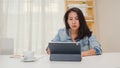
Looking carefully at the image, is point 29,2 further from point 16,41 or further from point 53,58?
point 53,58

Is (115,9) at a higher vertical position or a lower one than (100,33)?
higher

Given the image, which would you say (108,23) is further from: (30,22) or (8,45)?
(8,45)

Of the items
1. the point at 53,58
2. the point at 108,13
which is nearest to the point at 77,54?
the point at 53,58

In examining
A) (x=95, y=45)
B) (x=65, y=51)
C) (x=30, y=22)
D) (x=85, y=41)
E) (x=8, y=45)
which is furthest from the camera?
(x=30, y=22)

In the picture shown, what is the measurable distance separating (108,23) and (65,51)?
212cm

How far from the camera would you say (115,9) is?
3.63 meters

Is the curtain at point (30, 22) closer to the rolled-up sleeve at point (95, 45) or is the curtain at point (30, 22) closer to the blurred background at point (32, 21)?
the blurred background at point (32, 21)

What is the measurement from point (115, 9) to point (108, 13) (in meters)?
0.14

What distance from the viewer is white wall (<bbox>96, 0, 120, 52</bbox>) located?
363 cm

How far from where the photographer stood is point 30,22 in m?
3.55

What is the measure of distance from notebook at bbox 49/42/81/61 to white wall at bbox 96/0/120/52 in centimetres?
202

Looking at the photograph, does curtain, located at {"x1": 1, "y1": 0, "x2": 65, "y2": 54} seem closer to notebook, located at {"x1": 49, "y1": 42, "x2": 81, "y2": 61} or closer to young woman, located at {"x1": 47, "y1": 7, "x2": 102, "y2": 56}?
young woman, located at {"x1": 47, "y1": 7, "x2": 102, "y2": 56}

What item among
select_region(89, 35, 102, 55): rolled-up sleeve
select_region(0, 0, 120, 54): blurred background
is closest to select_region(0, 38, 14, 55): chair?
select_region(0, 0, 120, 54): blurred background

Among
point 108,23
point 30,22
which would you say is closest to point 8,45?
point 30,22
